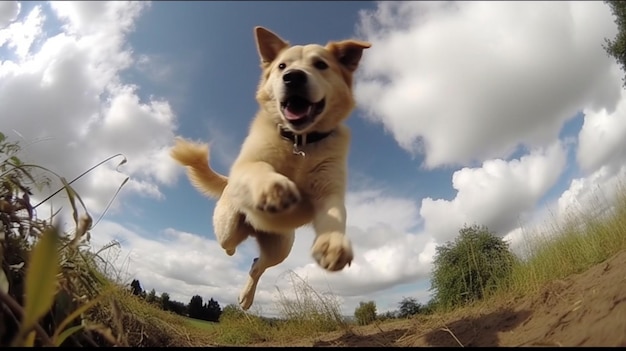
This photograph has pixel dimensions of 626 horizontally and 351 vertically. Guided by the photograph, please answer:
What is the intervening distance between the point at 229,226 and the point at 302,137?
4.82 ft

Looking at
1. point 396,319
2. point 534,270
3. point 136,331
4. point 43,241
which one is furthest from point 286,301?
point 43,241

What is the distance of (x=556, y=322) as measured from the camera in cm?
286

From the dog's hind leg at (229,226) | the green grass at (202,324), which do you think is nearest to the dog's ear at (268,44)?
the dog's hind leg at (229,226)

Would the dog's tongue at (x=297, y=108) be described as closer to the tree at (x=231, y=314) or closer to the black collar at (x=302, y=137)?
the black collar at (x=302, y=137)

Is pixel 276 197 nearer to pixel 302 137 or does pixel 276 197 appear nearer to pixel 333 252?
pixel 333 252

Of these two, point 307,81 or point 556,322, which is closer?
point 556,322

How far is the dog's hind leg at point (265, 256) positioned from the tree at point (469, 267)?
303 cm

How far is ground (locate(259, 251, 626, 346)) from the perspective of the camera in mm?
2308

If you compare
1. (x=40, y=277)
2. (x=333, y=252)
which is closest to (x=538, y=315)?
(x=333, y=252)

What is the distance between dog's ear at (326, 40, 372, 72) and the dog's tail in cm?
202

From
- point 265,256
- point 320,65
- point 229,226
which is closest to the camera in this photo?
point 320,65

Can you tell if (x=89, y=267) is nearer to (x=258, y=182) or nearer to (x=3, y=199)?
(x=3, y=199)

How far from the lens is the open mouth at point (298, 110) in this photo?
3.93 m

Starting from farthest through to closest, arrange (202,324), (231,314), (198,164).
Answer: (231,314) → (202,324) → (198,164)
